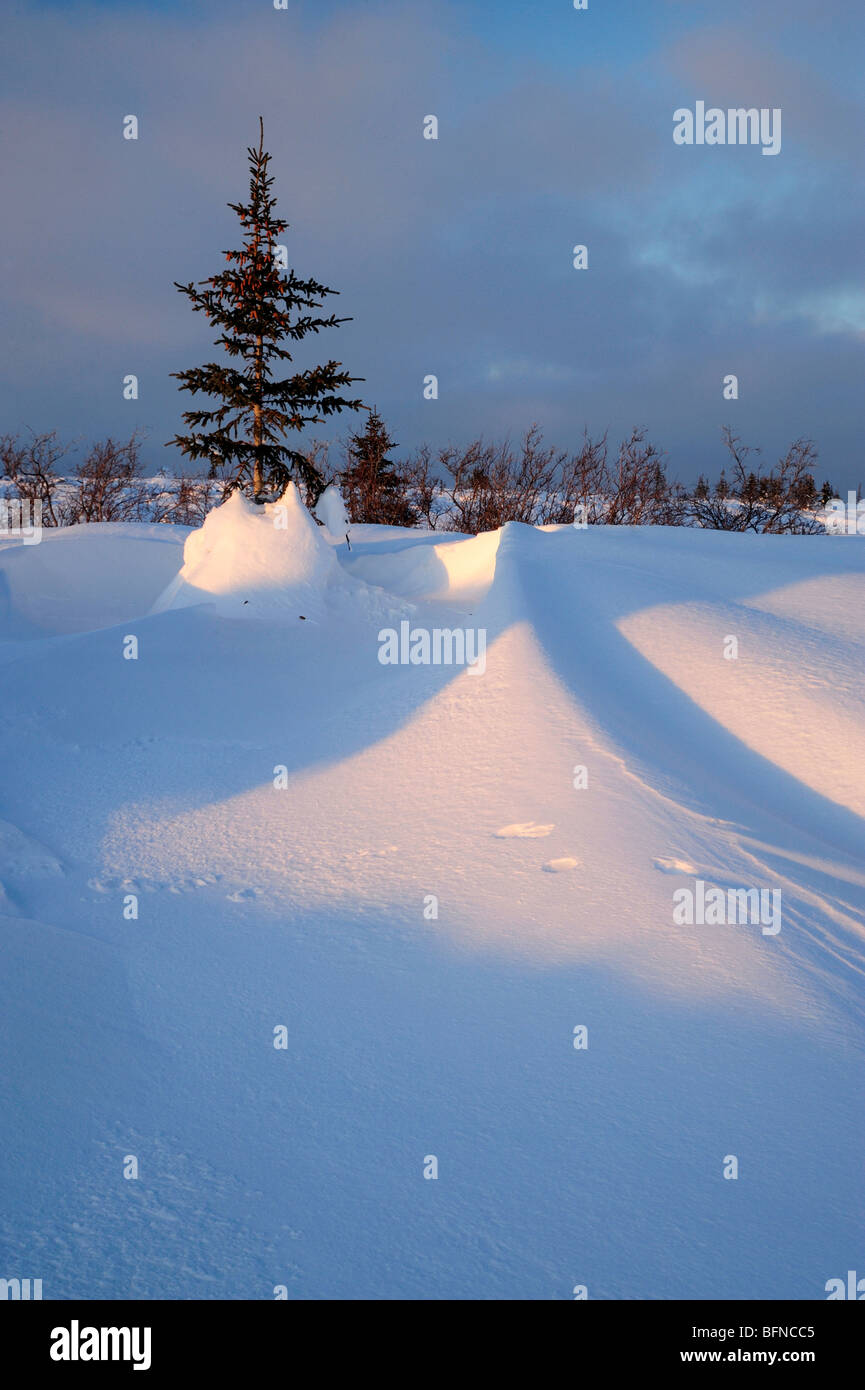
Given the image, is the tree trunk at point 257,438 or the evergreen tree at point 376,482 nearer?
the tree trunk at point 257,438

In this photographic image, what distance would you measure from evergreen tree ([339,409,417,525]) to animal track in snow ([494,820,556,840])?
25.2m

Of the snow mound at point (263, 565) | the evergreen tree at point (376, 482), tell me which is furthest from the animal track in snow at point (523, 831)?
the evergreen tree at point (376, 482)

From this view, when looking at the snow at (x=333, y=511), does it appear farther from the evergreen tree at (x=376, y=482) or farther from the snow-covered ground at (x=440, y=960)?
the evergreen tree at (x=376, y=482)

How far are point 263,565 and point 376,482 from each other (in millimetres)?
19988

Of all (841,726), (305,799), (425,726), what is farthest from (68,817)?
(841,726)

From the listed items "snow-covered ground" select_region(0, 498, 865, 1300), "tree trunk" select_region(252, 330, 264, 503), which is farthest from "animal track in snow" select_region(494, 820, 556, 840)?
"tree trunk" select_region(252, 330, 264, 503)

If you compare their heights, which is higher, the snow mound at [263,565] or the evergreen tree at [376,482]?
the evergreen tree at [376,482]

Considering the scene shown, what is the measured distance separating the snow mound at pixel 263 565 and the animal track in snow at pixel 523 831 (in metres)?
5.63

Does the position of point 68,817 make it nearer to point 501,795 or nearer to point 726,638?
point 501,795

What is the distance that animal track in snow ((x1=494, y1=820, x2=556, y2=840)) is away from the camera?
5.38 meters

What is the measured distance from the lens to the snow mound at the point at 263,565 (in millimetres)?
10438

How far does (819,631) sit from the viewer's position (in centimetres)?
880

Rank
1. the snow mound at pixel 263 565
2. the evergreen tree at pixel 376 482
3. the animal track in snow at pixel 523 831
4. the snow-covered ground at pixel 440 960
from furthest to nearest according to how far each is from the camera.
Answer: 1. the evergreen tree at pixel 376 482
2. the snow mound at pixel 263 565
3. the animal track in snow at pixel 523 831
4. the snow-covered ground at pixel 440 960
